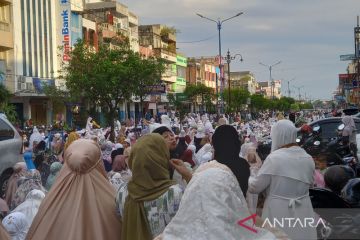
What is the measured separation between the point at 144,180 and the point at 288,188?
1.20 m

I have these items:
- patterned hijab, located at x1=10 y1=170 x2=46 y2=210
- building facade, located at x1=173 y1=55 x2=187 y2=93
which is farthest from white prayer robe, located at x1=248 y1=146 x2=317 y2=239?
building facade, located at x1=173 y1=55 x2=187 y2=93

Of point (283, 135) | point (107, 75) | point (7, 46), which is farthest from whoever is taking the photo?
point (7, 46)

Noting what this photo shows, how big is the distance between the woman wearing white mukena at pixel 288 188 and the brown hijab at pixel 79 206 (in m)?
1.15

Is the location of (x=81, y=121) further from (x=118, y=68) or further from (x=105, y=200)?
(x=105, y=200)

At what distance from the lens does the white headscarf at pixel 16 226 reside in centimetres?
488

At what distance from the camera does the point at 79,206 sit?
4.32 metres

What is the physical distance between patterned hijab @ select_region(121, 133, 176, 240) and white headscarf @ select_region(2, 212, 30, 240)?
3.99ft

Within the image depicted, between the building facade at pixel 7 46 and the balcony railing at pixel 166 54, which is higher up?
the balcony railing at pixel 166 54

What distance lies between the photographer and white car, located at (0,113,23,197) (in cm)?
1074

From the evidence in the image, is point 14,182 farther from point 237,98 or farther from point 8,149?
point 237,98

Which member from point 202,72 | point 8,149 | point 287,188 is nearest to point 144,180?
point 287,188

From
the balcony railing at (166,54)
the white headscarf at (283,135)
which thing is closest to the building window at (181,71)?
the balcony railing at (166,54)

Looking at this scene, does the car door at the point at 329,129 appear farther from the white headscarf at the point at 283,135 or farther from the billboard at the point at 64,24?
the billboard at the point at 64,24

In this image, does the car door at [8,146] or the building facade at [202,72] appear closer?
the car door at [8,146]
